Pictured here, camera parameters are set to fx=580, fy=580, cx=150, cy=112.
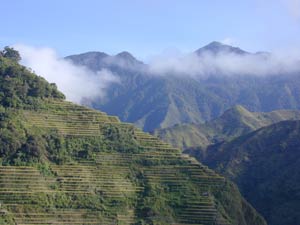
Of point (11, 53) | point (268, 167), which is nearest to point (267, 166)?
point (268, 167)

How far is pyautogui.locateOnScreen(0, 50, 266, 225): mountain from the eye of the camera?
160 feet

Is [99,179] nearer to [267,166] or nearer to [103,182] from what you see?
[103,182]

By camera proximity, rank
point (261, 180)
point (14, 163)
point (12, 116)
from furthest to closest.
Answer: point (261, 180) → point (12, 116) → point (14, 163)

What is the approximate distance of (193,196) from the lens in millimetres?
52812

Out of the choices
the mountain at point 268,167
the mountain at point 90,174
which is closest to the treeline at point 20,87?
the mountain at point 90,174

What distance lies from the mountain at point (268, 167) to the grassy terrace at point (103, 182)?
2849cm

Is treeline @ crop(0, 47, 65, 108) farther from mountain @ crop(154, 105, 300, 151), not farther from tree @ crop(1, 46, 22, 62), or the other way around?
mountain @ crop(154, 105, 300, 151)

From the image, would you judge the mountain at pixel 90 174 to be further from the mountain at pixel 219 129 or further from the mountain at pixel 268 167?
the mountain at pixel 219 129

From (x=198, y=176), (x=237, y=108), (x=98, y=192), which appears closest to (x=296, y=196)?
(x=198, y=176)

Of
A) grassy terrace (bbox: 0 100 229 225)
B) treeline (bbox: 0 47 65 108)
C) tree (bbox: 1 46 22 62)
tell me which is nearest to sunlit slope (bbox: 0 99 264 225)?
grassy terrace (bbox: 0 100 229 225)

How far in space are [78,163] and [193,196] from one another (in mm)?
10951

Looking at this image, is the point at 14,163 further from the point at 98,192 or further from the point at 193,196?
the point at 193,196

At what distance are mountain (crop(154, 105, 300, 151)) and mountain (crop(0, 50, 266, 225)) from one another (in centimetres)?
8715

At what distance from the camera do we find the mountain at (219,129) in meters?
149
